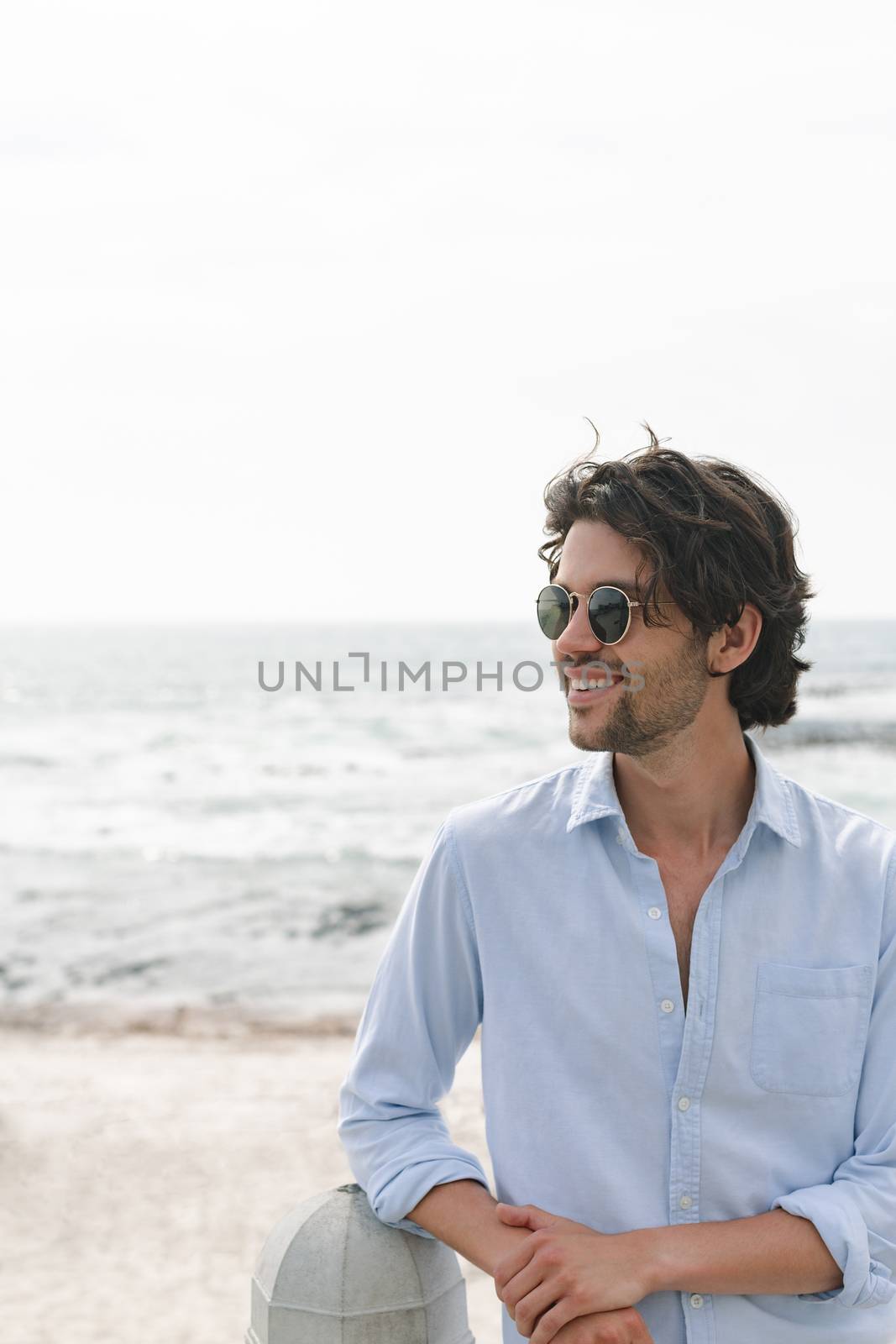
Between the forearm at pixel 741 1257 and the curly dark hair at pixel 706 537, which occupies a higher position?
the curly dark hair at pixel 706 537

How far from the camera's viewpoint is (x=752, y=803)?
232 cm

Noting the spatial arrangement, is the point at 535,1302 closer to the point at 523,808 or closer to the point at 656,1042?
the point at 656,1042

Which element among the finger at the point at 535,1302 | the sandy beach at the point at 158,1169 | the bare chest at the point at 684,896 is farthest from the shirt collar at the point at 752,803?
the sandy beach at the point at 158,1169

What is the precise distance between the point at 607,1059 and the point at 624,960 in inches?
6.7

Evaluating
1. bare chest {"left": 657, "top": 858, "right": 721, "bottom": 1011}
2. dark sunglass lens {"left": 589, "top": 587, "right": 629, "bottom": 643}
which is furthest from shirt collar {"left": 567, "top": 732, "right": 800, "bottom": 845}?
dark sunglass lens {"left": 589, "top": 587, "right": 629, "bottom": 643}

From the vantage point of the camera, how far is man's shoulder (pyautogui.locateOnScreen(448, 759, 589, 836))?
90.3 inches

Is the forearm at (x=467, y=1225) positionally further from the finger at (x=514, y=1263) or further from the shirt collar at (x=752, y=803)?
the shirt collar at (x=752, y=803)

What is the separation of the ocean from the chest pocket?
1.11 meters

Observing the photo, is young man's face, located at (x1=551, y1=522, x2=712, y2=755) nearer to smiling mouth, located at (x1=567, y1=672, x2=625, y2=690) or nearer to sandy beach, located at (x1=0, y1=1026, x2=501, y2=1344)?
smiling mouth, located at (x1=567, y1=672, x2=625, y2=690)

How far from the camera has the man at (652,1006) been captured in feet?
6.61

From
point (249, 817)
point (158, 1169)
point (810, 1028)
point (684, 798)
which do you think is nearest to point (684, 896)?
point (684, 798)

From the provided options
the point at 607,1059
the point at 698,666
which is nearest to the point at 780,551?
the point at 698,666

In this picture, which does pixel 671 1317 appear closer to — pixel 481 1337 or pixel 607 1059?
pixel 607 1059

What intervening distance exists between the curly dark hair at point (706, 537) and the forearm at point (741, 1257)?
3.25ft
